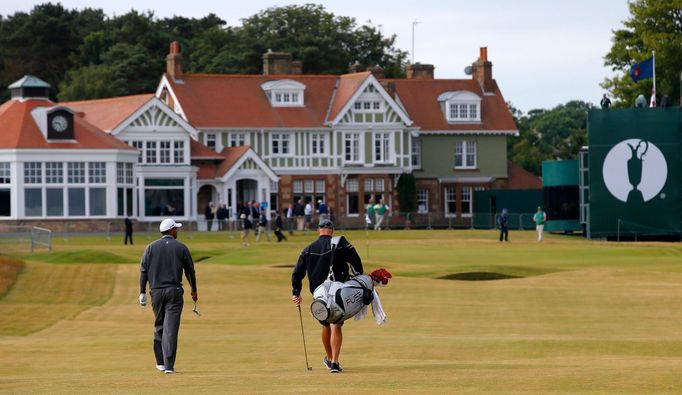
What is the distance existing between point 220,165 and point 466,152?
18.3m

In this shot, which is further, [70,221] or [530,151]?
[530,151]

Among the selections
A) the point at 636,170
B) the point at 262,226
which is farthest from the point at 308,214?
the point at 636,170

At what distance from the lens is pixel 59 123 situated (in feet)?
241

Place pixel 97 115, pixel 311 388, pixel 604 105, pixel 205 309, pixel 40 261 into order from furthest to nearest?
pixel 97 115 < pixel 604 105 < pixel 40 261 < pixel 205 309 < pixel 311 388

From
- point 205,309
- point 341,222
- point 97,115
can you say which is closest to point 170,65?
point 97,115

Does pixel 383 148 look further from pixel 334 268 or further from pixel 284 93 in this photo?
pixel 334 268

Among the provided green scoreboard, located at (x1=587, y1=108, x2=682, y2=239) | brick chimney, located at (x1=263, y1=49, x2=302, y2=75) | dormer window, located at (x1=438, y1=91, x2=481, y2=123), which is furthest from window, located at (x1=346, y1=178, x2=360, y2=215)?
green scoreboard, located at (x1=587, y1=108, x2=682, y2=239)

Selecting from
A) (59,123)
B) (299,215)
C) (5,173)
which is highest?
(59,123)

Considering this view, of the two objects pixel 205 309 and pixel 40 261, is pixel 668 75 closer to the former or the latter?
pixel 40 261

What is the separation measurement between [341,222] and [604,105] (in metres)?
23.3

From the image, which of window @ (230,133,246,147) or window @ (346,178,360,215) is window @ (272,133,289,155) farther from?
window @ (346,178,360,215)

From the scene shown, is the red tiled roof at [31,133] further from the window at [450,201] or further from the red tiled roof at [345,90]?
the window at [450,201]

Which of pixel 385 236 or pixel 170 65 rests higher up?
pixel 170 65

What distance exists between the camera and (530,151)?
118 meters
